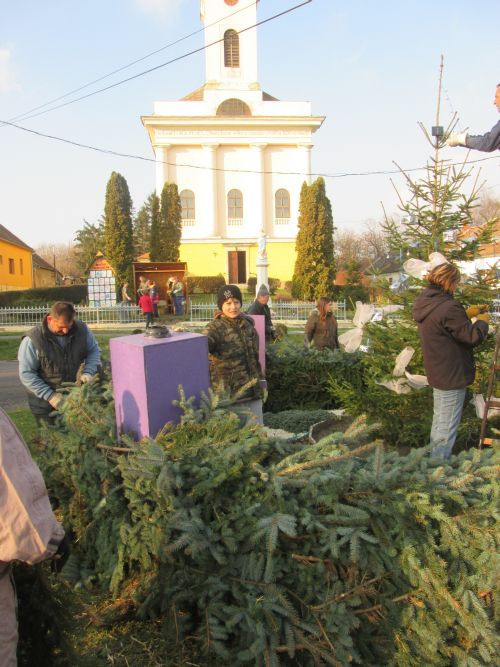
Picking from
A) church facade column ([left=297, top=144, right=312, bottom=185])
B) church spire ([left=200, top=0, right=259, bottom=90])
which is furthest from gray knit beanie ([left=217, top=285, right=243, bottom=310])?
church spire ([left=200, top=0, right=259, bottom=90])

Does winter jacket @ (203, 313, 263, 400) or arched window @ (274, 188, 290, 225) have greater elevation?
arched window @ (274, 188, 290, 225)

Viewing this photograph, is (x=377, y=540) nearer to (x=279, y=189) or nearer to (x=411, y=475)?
(x=411, y=475)

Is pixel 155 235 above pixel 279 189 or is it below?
below

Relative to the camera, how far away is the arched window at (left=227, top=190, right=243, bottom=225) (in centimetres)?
3966

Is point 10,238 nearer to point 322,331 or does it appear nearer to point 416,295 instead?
point 322,331

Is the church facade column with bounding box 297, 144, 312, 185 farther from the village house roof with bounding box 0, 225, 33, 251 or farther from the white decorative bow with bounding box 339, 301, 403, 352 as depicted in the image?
the white decorative bow with bounding box 339, 301, 403, 352

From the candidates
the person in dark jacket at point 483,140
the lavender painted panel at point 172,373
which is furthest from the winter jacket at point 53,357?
the person in dark jacket at point 483,140

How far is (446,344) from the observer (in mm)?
3639

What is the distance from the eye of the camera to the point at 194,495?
7.71ft

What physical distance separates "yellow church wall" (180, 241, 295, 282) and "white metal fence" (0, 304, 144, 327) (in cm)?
1672

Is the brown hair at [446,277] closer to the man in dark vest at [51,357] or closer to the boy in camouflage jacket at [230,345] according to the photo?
the boy in camouflage jacket at [230,345]

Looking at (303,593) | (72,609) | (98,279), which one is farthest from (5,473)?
(98,279)

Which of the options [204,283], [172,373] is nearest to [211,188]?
[204,283]

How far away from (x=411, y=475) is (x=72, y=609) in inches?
60.9
